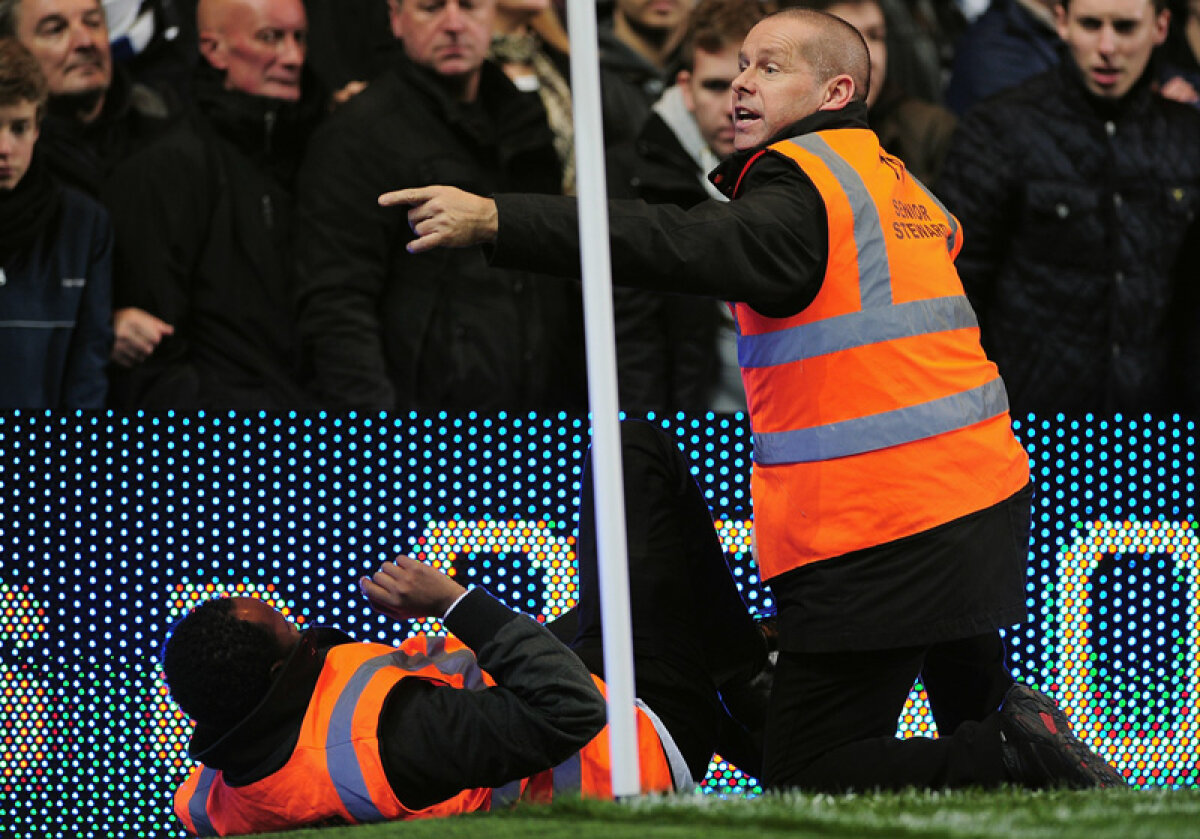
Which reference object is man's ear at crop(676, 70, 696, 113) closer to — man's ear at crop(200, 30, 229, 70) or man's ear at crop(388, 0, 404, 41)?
man's ear at crop(388, 0, 404, 41)

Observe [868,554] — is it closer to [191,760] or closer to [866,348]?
[866,348]

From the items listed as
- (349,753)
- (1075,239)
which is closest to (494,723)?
(349,753)

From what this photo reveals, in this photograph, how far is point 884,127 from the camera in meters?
6.04

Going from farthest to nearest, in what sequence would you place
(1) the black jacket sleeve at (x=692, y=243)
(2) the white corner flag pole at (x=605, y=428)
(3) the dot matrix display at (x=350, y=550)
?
(3) the dot matrix display at (x=350, y=550) < (1) the black jacket sleeve at (x=692, y=243) < (2) the white corner flag pole at (x=605, y=428)

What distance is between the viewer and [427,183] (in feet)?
18.0

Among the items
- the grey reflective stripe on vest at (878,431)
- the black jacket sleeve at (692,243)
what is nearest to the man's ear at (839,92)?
the black jacket sleeve at (692,243)

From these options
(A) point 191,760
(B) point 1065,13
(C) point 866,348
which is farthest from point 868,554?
(B) point 1065,13

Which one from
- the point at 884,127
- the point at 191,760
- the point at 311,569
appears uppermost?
the point at 884,127

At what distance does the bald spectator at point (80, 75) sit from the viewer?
222 inches

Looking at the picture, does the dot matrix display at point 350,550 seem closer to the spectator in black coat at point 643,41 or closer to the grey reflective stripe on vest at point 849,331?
the grey reflective stripe on vest at point 849,331

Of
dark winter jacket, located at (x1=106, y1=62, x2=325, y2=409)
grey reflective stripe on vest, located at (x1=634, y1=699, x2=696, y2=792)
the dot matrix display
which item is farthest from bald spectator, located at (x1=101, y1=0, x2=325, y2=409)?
grey reflective stripe on vest, located at (x1=634, y1=699, x2=696, y2=792)

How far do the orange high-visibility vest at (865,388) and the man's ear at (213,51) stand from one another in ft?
9.36

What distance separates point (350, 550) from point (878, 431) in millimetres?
1677

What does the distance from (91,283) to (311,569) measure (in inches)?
58.4
